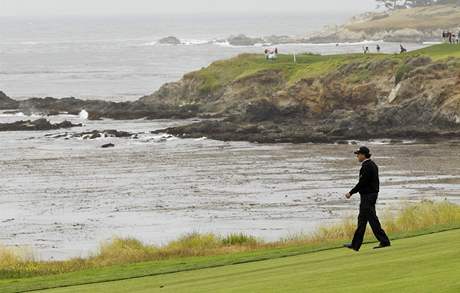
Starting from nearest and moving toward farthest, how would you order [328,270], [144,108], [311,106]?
[328,270] < [311,106] < [144,108]

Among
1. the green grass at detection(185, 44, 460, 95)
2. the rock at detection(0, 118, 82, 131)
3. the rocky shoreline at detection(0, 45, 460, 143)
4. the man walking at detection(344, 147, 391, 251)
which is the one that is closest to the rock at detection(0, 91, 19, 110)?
the rocky shoreline at detection(0, 45, 460, 143)

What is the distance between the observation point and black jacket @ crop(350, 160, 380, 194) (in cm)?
1802

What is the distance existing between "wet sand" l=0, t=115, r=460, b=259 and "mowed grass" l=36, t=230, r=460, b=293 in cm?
1257

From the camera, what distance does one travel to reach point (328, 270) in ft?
54.2

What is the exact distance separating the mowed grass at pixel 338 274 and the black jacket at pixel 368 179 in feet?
3.51

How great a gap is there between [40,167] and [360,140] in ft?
56.5

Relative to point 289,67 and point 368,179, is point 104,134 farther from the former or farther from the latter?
point 368,179

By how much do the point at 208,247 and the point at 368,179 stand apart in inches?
294

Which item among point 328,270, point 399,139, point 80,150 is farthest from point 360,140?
point 328,270

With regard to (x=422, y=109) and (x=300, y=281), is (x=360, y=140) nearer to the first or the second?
(x=422, y=109)

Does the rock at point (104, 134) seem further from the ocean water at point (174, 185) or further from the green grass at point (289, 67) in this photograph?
the green grass at point (289, 67)

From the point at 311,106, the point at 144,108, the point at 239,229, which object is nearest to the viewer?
the point at 239,229

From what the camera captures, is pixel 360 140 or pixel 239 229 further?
pixel 360 140

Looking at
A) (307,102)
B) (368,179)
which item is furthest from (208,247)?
(307,102)
